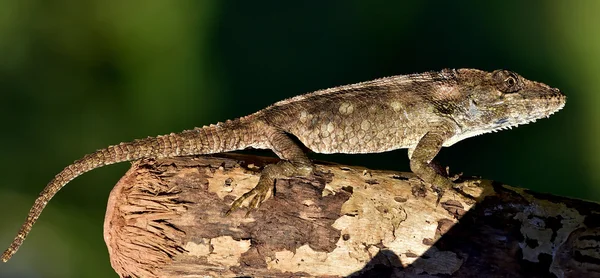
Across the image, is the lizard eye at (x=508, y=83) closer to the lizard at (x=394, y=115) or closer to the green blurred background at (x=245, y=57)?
the lizard at (x=394, y=115)

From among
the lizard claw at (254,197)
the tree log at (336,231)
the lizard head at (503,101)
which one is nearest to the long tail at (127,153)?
the tree log at (336,231)

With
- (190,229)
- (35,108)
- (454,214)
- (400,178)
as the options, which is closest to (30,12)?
(35,108)

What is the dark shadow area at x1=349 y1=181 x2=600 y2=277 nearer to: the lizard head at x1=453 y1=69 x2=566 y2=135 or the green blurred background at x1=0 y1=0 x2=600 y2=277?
the lizard head at x1=453 y1=69 x2=566 y2=135

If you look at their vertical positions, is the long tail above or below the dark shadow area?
above

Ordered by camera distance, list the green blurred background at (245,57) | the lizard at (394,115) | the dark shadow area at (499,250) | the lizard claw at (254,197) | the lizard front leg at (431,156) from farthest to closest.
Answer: the green blurred background at (245,57) → the lizard at (394,115) → the lizard front leg at (431,156) → the lizard claw at (254,197) → the dark shadow area at (499,250)

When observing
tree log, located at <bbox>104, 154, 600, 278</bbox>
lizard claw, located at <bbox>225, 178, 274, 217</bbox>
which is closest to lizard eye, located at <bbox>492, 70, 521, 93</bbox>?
tree log, located at <bbox>104, 154, 600, 278</bbox>

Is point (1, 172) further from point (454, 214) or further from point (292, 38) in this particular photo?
point (454, 214)

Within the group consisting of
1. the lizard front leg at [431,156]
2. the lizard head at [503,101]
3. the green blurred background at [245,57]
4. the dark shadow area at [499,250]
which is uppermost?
the green blurred background at [245,57]

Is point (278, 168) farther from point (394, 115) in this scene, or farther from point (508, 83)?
point (508, 83)
